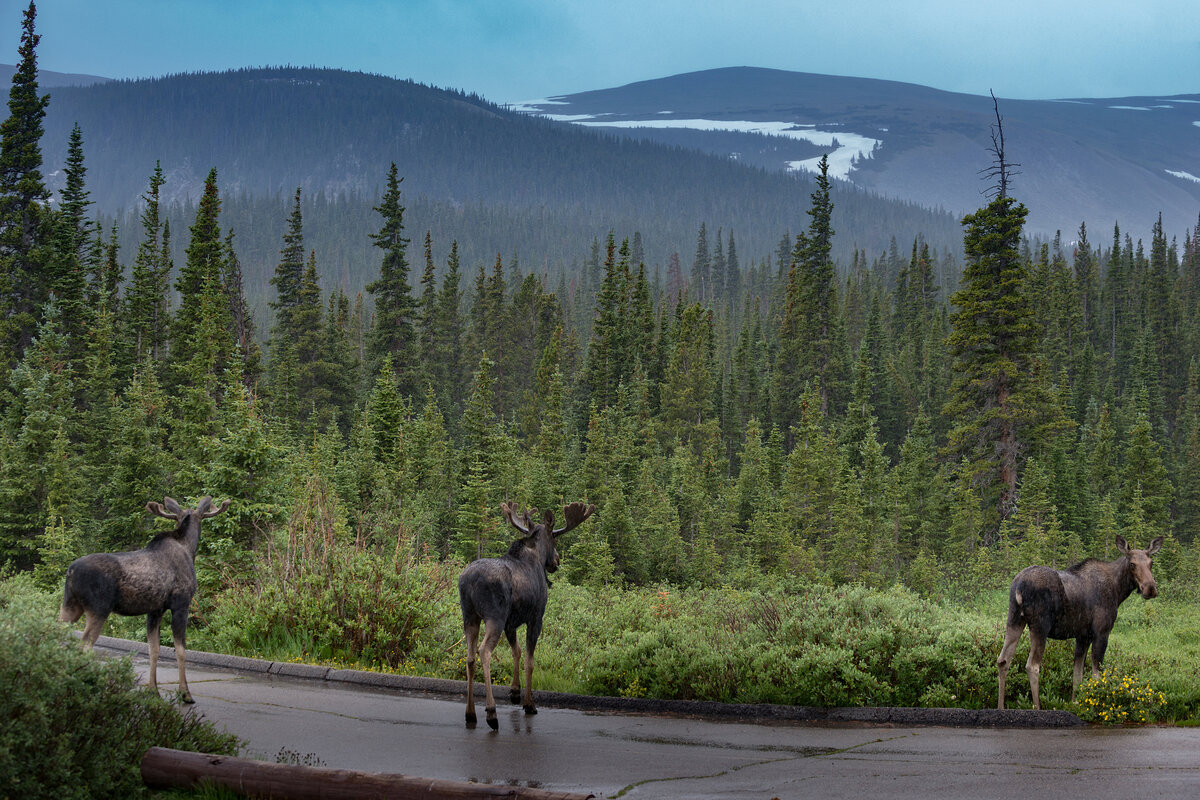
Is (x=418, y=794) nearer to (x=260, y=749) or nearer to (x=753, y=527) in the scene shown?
(x=260, y=749)

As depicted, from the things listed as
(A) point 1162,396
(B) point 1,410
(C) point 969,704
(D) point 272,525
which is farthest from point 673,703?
(A) point 1162,396

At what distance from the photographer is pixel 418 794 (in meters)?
6.50

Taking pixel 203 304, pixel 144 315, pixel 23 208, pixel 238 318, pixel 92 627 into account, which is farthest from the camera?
pixel 238 318

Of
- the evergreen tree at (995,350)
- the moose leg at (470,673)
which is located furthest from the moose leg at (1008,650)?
the evergreen tree at (995,350)

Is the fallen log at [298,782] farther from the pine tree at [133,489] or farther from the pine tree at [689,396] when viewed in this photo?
Result: the pine tree at [689,396]

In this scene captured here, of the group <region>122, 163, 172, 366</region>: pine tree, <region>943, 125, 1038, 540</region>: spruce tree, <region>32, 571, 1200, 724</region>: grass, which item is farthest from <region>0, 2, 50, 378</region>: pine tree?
<region>32, 571, 1200, 724</region>: grass

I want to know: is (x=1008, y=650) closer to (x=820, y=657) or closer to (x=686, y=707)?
(x=820, y=657)

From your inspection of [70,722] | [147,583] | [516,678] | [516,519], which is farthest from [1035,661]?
[147,583]

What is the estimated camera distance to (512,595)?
386 inches

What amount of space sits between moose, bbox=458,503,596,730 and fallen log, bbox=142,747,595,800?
2.46m

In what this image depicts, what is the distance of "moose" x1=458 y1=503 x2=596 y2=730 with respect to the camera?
9.45 m

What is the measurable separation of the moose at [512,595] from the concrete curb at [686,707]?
3.15ft

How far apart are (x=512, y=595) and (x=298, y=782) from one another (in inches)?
132

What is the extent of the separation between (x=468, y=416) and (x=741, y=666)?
132ft
